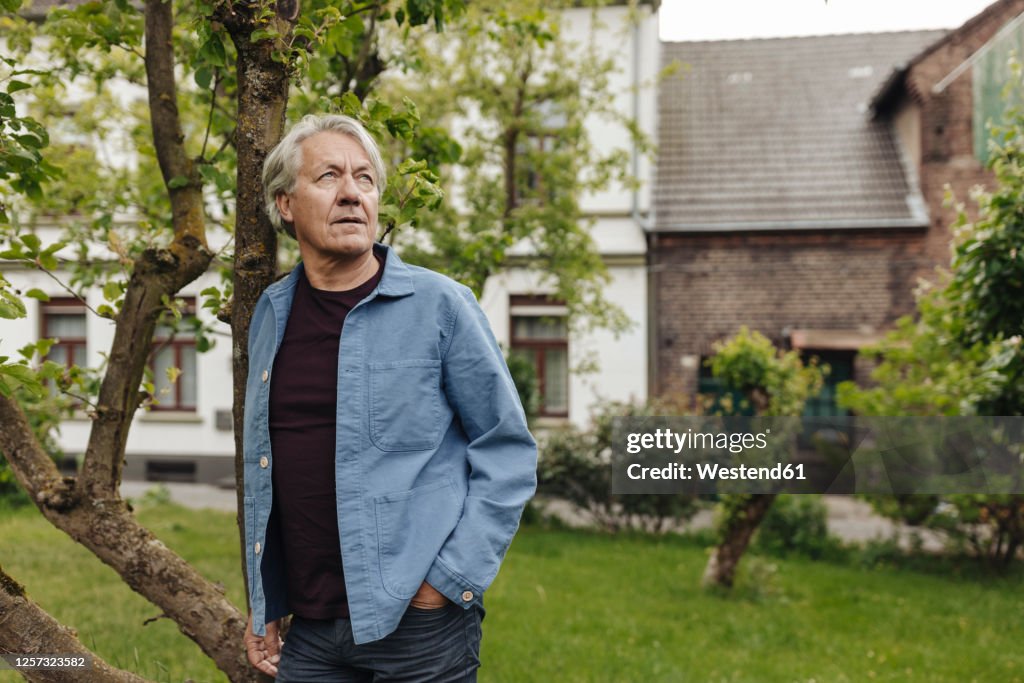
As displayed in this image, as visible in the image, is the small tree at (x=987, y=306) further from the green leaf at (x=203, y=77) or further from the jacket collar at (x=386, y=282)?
the green leaf at (x=203, y=77)

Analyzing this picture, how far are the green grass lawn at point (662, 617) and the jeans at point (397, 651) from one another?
2174mm

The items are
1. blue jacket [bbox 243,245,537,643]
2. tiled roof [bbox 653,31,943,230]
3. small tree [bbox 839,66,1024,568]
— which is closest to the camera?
blue jacket [bbox 243,245,537,643]

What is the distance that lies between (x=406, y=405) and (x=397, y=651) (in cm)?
56

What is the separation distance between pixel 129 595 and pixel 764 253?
1142 centimetres

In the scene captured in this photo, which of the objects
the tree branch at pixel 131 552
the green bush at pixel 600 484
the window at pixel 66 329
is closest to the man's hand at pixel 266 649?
the tree branch at pixel 131 552

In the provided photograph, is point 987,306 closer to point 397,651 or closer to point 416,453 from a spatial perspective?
point 416,453

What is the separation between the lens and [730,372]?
798 centimetres

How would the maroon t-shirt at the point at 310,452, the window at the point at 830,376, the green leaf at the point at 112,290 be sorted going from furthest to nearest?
the window at the point at 830,376
the green leaf at the point at 112,290
the maroon t-shirt at the point at 310,452

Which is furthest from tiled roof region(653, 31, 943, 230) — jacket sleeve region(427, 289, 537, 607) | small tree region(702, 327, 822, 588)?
jacket sleeve region(427, 289, 537, 607)

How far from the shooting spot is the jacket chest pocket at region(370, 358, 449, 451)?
2.21 meters

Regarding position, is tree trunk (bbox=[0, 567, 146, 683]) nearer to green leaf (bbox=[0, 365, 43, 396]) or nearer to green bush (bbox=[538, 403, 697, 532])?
green leaf (bbox=[0, 365, 43, 396])

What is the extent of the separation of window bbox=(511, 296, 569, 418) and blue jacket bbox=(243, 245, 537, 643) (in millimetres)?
13913

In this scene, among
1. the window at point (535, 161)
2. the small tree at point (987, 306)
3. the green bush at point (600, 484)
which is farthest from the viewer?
the green bush at point (600, 484)

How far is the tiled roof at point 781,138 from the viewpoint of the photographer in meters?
15.9
